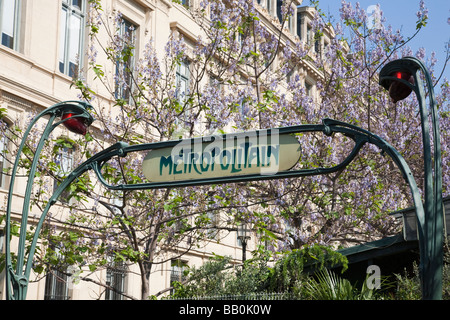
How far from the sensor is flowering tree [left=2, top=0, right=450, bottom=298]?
1514cm

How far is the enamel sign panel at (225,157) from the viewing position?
666 centimetres

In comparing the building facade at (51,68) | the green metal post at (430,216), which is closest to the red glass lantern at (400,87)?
the green metal post at (430,216)

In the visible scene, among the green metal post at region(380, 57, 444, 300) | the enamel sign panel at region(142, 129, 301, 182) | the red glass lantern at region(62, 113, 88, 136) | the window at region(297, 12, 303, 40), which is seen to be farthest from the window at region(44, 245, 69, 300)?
the window at region(297, 12, 303, 40)

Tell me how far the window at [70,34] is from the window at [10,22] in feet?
6.39

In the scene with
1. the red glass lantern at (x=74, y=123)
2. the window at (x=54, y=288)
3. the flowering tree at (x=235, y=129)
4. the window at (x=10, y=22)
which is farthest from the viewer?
the window at (x=54, y=288)

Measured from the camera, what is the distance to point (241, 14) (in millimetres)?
17906

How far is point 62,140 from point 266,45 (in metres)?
7.51

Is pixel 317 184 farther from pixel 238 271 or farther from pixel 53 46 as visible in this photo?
pixel 53 46

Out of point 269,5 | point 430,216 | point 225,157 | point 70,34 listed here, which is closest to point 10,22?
point 70,34

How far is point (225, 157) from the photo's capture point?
688 cm

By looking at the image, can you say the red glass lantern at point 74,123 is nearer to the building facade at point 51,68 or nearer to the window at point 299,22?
the building facade at point 51,68

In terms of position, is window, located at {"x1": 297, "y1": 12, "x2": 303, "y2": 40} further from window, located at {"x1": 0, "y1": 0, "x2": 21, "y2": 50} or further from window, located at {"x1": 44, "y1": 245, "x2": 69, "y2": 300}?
window, located at {"x1": 44, "y1": 245, "x2": 69, "y2": 300}

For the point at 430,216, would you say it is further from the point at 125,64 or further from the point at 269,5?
the point at 269,5

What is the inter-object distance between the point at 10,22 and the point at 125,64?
3.91m
